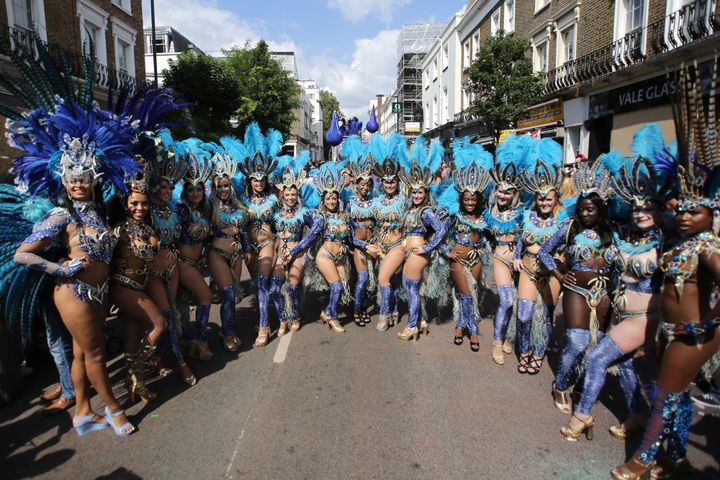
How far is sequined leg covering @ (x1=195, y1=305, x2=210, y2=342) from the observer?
4691 mm

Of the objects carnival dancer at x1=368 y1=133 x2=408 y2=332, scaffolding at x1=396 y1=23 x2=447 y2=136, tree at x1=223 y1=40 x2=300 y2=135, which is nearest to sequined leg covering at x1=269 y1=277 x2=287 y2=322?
carnival dancer at x1=368 y1=133 x2=408 y2=332

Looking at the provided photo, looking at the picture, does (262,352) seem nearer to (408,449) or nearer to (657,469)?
(408,449)

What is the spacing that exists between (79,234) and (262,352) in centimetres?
238

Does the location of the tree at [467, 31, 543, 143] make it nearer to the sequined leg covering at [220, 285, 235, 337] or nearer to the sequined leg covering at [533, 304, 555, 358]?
the sequined leg covering at [533, 304, 555, 358]

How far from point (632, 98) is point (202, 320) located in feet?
41.0

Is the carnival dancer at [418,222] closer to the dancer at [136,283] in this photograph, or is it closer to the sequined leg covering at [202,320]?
the sequined leg covering at [202,320]

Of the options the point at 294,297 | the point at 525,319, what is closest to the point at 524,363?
the point at 525,319

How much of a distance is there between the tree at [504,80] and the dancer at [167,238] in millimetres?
13069

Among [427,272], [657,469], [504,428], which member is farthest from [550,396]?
[427,272]

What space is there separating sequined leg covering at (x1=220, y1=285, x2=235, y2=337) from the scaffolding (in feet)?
149

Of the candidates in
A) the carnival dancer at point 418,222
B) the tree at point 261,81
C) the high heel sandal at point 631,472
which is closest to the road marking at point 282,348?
the carnival dancer at point 418,222

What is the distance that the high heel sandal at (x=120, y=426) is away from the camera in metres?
3.38

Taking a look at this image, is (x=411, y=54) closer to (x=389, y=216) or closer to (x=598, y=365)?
(x=389, y=216)

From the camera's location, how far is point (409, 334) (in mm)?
5242
